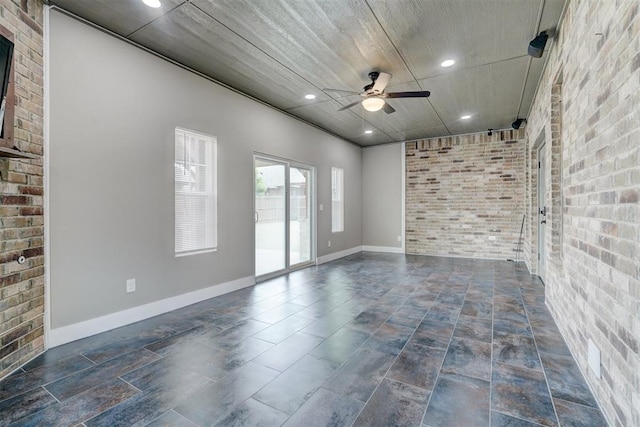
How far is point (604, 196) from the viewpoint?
1.78 metres

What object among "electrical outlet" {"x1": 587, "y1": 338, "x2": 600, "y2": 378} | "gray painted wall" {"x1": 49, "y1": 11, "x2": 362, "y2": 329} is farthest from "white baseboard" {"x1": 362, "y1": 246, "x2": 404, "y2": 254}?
"electrical outlet" {"x1": 587, "y1": 338, "x2": 600, "y2": 378}

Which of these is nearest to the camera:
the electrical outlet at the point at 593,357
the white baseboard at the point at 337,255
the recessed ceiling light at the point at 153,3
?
the electrical outlet at the point at 593,357

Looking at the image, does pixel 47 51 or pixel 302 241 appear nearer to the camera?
pixel 47 51

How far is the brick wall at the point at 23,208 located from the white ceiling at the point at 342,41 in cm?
50

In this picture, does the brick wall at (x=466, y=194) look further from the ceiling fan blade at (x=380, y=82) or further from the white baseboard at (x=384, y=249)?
the ceiling fan blade at (x=380, y=82)

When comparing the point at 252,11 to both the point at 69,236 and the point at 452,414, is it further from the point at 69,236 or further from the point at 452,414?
the point at 452,414

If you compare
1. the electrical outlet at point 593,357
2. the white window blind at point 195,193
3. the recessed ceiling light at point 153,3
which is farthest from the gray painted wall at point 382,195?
the recessed ceiling light at point 153,3

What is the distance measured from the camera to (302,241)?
6.11 meters

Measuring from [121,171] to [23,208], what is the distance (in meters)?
0.85

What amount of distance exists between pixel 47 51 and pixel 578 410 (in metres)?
4.53

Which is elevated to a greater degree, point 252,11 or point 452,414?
point 252,11

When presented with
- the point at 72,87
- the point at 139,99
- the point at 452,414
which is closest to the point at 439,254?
the point at 452,414

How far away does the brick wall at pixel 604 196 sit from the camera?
143 cm

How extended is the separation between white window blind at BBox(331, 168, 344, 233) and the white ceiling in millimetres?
2459
